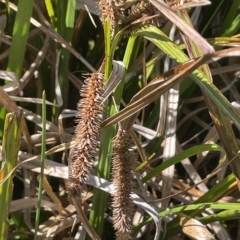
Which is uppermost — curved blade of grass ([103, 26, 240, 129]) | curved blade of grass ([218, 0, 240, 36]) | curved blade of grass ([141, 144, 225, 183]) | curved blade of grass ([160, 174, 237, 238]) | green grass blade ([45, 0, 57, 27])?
curved blade of grass ([218, 0, 240, 36])

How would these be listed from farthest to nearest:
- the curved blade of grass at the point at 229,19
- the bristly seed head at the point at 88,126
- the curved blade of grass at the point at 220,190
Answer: the curved blade of grass at the point at 229,19
the curved blade of grass at the point at 220,190
the bristly seed head at the point at 88,126

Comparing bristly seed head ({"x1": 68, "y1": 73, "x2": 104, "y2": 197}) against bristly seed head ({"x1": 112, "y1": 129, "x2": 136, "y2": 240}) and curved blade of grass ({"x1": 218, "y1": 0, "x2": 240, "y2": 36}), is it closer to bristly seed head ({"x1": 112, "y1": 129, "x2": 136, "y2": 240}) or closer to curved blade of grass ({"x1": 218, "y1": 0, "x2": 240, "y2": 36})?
bristly seed head ({"x1": 112, "y1": 129, "x2": 136, "y2": 240})

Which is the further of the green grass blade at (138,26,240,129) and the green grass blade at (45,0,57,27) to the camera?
the green grass blade at (45,0,57,27)

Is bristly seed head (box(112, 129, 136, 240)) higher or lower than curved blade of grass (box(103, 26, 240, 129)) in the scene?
lower

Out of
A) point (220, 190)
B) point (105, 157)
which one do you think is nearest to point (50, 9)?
point (105, 157)

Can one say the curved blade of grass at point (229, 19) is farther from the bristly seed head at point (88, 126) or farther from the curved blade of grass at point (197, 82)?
the bristly seed head at point (88, 126)

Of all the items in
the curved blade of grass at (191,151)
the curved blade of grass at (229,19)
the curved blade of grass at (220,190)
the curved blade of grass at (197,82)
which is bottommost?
the curved blade of grass at (220,190)

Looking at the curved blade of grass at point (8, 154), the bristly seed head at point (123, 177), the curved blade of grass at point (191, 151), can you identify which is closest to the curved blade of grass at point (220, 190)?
the curved blade of grass at point (191, 151)

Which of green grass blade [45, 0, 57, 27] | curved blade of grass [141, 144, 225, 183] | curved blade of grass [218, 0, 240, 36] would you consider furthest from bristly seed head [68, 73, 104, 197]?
curved blade of grass [218, 0, 240, 36]

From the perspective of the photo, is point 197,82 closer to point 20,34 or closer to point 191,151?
point 191,151
